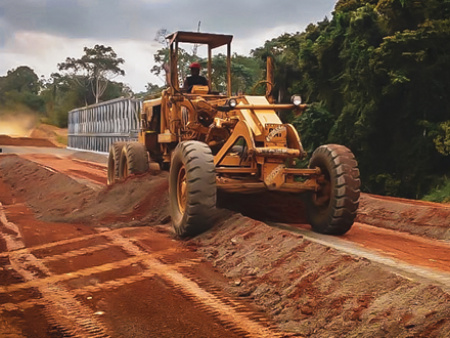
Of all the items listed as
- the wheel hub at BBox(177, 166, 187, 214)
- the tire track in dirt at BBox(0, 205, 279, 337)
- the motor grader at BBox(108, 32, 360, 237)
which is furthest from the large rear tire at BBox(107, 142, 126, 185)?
the tire track in dirt at BBox(0, 205, 279, 337)

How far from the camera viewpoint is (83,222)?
33.0 ft

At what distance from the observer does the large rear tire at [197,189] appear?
7.82 m

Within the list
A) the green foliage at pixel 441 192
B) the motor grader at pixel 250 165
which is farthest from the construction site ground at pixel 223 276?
the green foliage at pixel 441 192

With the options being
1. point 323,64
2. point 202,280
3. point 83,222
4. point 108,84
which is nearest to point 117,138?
point 323,64

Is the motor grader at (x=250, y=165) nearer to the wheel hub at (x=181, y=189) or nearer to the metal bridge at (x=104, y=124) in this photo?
the wheel hub at (x=181, y=189)

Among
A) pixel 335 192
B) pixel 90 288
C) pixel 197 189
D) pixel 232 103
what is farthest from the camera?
pixel 232 103

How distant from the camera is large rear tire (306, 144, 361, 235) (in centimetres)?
793

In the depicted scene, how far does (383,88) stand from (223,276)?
12727mm

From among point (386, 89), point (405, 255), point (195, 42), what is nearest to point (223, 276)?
point (405, 255)

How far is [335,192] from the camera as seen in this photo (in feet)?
26.2

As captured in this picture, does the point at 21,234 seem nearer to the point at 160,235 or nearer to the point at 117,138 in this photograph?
the point at 160,235

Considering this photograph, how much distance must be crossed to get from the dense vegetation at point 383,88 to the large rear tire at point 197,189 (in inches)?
243

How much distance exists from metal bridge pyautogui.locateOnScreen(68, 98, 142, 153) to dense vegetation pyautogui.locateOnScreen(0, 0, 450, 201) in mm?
8605

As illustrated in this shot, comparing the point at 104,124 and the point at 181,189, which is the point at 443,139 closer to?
the point at 181,189
